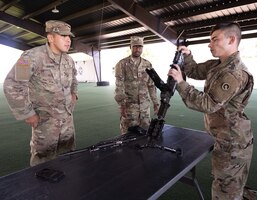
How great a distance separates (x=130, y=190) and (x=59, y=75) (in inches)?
56.7

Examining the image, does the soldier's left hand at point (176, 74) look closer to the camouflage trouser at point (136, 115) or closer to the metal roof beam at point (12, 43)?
the camouflage trouser at point (136, 115)

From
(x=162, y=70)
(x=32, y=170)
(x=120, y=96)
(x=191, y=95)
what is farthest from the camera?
(x=162, y=70)

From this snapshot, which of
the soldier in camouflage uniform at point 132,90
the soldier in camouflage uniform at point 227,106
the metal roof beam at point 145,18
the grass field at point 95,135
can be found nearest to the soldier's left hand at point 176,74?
the soldier in camouflage uniform at point 227,106

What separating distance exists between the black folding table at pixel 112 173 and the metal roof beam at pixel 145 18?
6.13 m

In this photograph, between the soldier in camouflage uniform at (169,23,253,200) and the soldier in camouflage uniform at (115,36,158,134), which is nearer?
the soldier in camouflage uniform at (169,23,253,200)

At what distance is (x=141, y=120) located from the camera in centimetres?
330

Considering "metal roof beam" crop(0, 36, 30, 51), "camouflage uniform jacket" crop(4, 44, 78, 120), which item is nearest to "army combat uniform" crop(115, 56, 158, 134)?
"camouflage uniform jacket" crop(4, 44, 78, 120)

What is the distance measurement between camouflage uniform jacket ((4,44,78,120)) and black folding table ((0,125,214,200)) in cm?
75

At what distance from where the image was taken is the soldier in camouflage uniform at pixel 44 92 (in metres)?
1.90

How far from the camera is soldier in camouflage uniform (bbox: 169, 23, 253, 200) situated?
145 cm

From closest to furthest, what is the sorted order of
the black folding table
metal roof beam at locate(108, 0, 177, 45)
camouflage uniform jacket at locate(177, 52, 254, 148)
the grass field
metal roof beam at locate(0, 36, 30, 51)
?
1. the black folding table
2. camouflage uniform jacket at locate(177, 52, 254, 148)
3. the grass field
4. metal roof beam at locate(108, 0, 177, 45)
5. metal roof beam at locate(0, 36, 30, 51)

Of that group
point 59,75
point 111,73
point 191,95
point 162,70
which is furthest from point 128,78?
point 111,73

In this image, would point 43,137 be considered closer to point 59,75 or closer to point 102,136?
point 59,75

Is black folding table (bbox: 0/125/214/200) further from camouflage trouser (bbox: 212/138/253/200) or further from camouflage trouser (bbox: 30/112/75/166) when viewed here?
camouflage trouser (bbox: 30/112/75/166)
